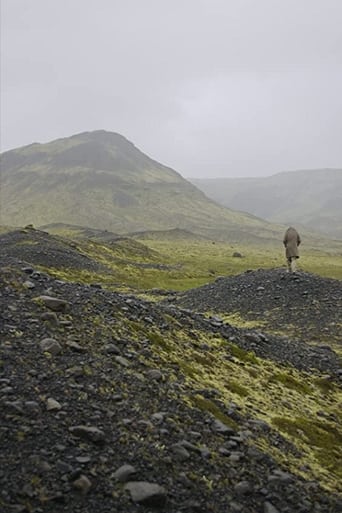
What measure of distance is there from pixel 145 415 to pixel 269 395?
5258mm

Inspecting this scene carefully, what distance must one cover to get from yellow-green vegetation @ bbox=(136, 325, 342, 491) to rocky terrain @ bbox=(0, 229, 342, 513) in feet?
0.16

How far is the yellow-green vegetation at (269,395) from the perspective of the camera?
970cm

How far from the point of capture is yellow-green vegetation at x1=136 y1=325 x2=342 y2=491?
9.70m

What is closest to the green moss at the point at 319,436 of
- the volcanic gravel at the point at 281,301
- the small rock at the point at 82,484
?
the small rock at the point at 82,484

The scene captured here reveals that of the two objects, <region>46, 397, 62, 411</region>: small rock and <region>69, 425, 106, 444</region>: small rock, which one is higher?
<region>46, 397, 62, 411</region>: small rock

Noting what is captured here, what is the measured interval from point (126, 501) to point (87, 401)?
7.38 ft

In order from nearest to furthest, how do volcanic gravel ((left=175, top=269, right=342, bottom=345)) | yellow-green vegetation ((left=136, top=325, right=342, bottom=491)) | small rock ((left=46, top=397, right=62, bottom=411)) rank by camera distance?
small rock ((left=46, top=397, right=62, bottom=411)) < yellow-green vegetation ((left=136, top=325, right=342, bottom=491)) < volcanic gravel ((left=175, top=269, right=342, bottom=345))

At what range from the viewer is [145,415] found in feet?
29.2

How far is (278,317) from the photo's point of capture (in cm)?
2547

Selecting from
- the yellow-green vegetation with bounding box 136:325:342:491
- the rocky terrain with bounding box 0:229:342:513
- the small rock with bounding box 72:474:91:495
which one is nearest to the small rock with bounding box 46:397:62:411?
the rocky terrain with bounding box 0:229:342:513

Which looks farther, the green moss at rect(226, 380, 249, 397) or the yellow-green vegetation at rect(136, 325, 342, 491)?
the green moss at rect(226, 380, 249, 397)

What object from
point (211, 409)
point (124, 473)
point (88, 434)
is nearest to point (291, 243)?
point (211, 409)

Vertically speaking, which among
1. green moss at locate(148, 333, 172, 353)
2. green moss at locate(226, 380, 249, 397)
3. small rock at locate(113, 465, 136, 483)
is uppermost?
green moss at locate(148, 333, 172, 353)

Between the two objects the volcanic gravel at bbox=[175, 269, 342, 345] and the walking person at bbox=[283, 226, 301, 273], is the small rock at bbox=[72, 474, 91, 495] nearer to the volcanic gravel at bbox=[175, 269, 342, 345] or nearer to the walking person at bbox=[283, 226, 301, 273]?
the volcanic gravel at bbox=[175, 269, 342, 345]
